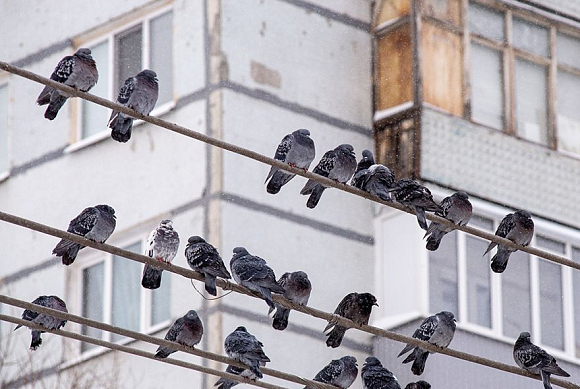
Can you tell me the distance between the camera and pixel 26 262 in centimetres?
2344

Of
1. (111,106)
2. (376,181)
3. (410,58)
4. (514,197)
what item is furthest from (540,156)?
(111,106)

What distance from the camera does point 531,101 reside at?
77.2ft

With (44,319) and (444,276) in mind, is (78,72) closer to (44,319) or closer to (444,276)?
(44,319)

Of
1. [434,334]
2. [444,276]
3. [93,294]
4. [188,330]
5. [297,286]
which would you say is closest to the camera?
[188,330]

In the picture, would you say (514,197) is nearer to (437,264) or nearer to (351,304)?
(437,264)

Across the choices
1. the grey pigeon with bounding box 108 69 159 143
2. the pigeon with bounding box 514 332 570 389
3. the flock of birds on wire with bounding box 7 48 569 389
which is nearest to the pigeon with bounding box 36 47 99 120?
the flock of birds on wire with bounding box 7 48 569 389

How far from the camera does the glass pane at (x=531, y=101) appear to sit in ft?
76.7

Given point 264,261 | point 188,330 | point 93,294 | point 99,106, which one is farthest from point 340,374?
point 99,106

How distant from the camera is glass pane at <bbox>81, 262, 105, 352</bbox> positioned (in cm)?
2275

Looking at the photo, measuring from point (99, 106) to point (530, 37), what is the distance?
18.3 feet

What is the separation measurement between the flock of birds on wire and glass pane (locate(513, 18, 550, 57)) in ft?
25.5

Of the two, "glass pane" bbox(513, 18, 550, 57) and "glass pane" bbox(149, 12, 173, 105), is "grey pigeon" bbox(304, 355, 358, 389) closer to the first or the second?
"glass pane" bbox(149, 12, 173, 105)

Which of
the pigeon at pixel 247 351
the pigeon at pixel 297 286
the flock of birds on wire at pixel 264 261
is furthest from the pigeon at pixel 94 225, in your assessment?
the pigeon at pixel 297 286

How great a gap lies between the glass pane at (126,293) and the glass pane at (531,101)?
203 inches
